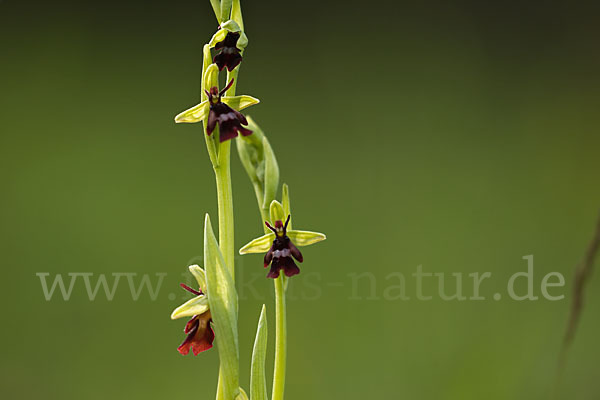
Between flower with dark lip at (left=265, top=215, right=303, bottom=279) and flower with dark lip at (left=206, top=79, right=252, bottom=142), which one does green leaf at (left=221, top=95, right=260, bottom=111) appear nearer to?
flower with dark lip at (left=206, top=79, right=252, bottom=142)

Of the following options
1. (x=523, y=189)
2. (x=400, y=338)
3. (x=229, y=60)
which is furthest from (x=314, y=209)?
(x=229, y=60)

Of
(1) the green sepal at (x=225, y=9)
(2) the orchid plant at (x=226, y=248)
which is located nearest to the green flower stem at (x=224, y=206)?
(2) the orchid plant at (x=226, y=248)

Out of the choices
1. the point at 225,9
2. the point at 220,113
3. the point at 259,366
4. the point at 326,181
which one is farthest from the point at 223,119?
the point at 326,181

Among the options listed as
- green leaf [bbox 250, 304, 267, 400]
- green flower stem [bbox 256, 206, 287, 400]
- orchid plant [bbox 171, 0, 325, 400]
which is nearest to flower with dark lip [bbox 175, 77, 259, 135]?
orchid plant [bbox 171, 0, 325, 400]

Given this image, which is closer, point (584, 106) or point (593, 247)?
point (593, 247)

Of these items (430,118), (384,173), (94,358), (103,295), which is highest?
(430,118)

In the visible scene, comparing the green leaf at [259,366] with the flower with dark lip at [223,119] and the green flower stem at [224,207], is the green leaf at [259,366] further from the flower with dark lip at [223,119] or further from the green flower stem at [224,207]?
the flower with dark lip at [223,119]

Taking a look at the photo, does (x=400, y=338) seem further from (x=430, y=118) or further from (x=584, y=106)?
(x=584, y=106)

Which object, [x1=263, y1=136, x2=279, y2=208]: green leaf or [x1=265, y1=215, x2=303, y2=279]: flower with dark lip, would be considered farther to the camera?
[x1=263, y1=136, x2=279, y2=208]: green leaf
